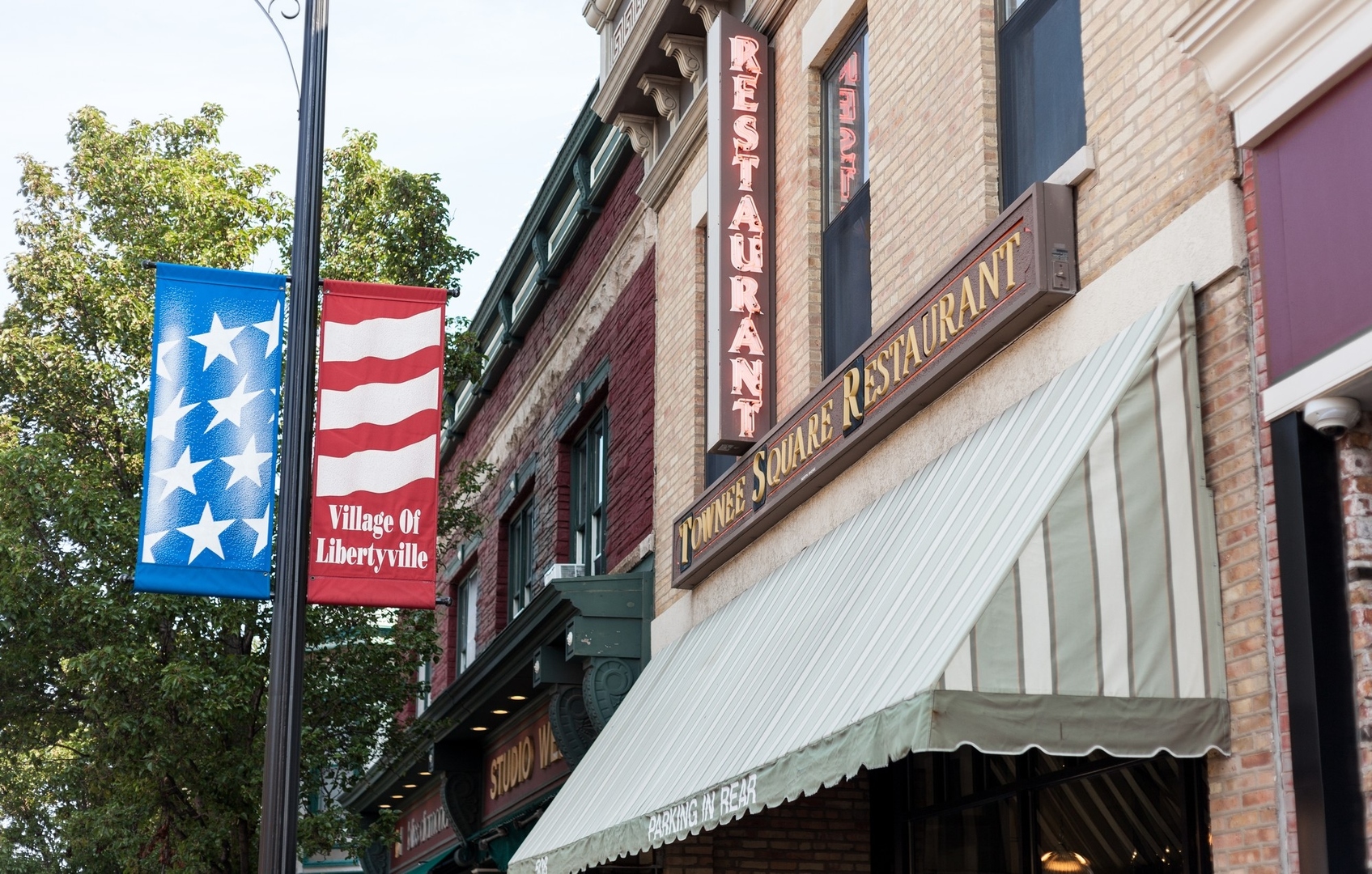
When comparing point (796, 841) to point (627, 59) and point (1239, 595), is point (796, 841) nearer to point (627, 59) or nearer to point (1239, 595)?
→ point (1239, 595)

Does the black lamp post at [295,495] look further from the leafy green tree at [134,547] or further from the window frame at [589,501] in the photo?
the window frame at [589,501]

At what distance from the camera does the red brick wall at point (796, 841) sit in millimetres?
11938

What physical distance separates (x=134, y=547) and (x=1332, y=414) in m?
11.9

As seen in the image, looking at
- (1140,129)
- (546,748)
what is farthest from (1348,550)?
(546,748)

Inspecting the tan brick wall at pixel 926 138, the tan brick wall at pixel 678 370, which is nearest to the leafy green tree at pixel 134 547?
the tan brick wall at pixel 678 370

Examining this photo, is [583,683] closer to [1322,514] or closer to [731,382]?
[731,382]

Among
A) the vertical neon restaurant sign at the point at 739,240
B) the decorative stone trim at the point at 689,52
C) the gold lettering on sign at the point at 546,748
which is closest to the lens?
the vertical neon restaurant sign at the point at 739,240

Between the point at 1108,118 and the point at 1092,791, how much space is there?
10.9ft

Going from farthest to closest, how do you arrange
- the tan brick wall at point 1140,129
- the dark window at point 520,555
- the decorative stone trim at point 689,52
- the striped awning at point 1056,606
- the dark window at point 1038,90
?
the dark window at point 520,555 < the decorative stone trim at point 689,52 < the dark window at point 1038,90 < the tan brick wall at point 1140,129 < the striped awning at point 1056,606

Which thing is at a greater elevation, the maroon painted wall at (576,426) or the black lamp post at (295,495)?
the maroon painted wall at (576,426)

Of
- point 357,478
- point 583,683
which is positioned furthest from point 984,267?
point 583,683

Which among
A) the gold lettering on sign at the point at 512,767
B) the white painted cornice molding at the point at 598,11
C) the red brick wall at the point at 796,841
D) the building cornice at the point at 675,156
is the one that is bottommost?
the red brick wall at the point at 796,841

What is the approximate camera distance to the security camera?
6.03 m

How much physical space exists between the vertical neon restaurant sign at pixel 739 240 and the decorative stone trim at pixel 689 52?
1256 mm
